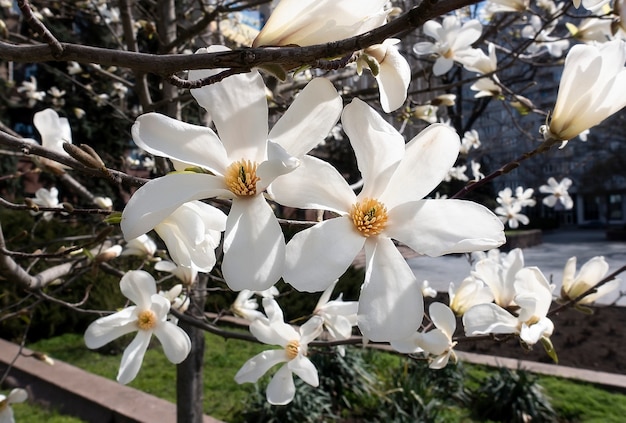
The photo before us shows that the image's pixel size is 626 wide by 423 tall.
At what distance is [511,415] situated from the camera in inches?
119

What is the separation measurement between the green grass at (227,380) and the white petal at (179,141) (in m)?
2.80

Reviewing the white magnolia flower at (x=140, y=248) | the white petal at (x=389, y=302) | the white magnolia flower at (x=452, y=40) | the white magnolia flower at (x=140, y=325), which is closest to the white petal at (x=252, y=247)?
the white petal at (x=389, y=302)

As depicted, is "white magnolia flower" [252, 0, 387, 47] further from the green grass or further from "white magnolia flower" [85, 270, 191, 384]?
the green grass

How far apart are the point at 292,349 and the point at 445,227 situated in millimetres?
759

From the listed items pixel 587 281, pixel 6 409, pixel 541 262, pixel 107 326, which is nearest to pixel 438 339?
pixel 587 281

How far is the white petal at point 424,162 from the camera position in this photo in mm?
547

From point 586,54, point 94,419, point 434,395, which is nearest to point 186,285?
point 586,54

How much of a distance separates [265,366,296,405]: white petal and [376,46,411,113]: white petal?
734 mm

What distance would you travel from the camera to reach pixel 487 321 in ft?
2.93

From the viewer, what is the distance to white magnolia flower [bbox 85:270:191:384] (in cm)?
106

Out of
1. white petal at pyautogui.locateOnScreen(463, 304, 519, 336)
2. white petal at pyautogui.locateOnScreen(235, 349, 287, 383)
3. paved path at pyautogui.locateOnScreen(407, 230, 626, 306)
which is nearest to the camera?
white petal at pyautogui.locateOnScreen(463, 304, 519, 336)

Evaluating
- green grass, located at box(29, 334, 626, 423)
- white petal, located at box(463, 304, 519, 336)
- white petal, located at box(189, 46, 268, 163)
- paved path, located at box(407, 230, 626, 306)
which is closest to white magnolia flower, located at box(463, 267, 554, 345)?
white petal, located at box(463, 304, 519, 336)

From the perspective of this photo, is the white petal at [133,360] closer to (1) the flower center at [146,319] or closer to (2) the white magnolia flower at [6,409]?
(1) the flower center at [146,319]

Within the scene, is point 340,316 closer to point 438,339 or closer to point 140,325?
point 438,339
